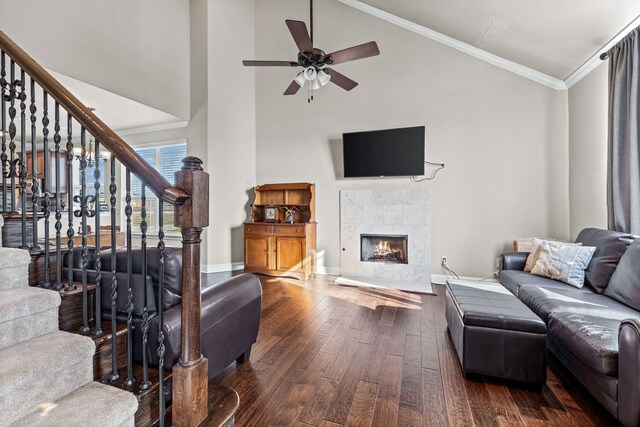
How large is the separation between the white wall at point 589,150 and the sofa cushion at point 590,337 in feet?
6.62

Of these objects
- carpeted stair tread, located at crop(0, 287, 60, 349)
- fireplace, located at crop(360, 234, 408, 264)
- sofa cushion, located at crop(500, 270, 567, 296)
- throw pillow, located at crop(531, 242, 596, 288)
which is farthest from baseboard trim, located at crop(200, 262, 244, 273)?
throw pillow, located at crop(531, 242, 596, 288)

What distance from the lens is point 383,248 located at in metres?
4.73

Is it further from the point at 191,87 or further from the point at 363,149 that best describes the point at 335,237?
the point at 191,87

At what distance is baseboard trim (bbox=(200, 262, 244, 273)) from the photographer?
5.09 metres

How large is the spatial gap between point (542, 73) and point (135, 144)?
7109 mm

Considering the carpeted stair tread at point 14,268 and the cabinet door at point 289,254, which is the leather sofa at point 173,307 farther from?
the cabinet door at point 289,254

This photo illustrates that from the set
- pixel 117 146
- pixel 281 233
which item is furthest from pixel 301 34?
pixel 281 233

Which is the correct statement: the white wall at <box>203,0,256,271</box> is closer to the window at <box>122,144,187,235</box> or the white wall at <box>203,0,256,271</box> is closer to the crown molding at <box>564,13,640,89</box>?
the window at <box>122,144,187,235</box>

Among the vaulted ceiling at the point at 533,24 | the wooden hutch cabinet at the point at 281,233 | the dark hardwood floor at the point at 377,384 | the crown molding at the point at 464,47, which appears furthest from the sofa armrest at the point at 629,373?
the crown molding at the point at 464,47

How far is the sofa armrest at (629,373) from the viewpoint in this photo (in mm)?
1336

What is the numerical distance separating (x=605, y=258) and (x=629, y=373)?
5.32ft

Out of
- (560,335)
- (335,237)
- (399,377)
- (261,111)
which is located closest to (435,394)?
(399,377)

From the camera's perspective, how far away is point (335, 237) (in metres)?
4.97

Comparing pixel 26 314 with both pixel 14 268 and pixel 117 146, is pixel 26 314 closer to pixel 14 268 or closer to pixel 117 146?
pixel 14 268
